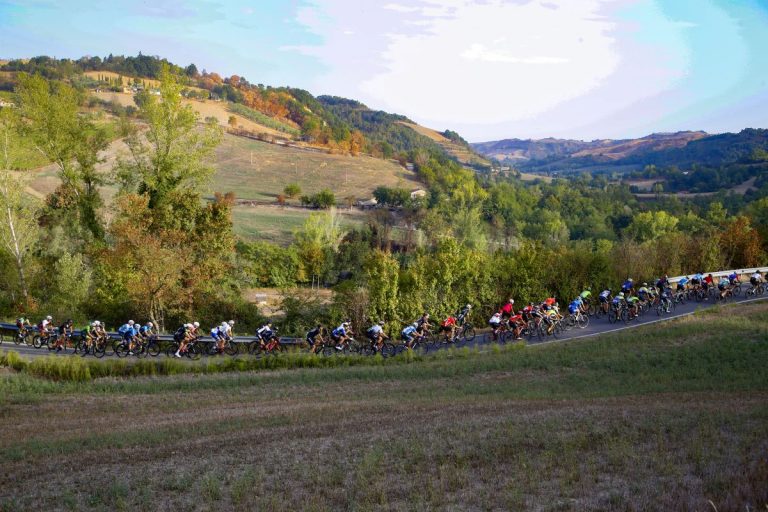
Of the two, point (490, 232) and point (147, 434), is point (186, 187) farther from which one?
point (490, 232)

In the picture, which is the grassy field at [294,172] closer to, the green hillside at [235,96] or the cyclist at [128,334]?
the green hillside at [235,96]

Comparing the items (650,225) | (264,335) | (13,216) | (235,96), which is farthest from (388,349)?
(235,96)

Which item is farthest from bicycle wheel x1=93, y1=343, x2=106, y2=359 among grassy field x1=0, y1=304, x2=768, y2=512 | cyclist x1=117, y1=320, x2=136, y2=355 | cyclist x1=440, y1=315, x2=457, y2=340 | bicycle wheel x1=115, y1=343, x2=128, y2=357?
cyclist x1=440, y1=315, x2=457, y2=340

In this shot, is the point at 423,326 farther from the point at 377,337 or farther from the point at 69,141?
the point at 69,141

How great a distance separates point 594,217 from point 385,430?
11184cm

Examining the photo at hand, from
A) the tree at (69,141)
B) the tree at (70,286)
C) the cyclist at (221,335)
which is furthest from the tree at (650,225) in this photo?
the cyclist at (221,335)

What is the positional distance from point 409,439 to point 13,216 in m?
39.7

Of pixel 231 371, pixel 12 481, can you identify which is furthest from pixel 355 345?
pixel 12 481

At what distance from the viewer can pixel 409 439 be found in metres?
10.9

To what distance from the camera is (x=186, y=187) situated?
1667 inches

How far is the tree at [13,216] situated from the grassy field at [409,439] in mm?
23871

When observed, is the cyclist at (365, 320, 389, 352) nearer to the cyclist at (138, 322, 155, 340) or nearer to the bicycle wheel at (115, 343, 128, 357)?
the cyclist at (138, 322, 155, 340)

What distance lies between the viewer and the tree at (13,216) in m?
40.4

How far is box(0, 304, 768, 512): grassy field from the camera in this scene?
790 centimetres
